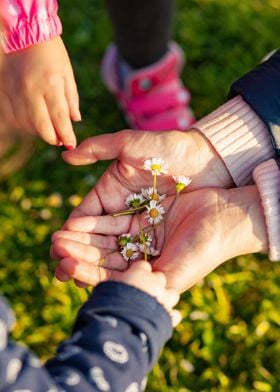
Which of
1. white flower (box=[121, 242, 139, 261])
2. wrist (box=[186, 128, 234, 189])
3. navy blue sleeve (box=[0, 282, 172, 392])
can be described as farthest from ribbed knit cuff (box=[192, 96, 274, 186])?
navy blue sleeve (box=[0, 282, 172, 392])

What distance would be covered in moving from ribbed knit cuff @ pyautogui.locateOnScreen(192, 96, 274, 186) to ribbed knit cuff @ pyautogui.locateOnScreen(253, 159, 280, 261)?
0.10 meters

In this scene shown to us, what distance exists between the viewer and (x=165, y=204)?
1645 millimetres

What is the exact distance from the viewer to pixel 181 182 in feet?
5.32

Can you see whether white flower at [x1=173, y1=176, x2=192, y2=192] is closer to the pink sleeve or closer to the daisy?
the daisy

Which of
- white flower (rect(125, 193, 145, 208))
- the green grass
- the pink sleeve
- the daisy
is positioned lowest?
the green grass

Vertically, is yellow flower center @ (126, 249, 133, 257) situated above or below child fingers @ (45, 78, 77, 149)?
below

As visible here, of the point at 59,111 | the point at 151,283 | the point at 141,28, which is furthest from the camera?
the point at 141,28

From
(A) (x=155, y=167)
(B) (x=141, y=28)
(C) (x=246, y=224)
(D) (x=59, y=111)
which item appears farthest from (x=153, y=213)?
(B) (x=141, y=28)

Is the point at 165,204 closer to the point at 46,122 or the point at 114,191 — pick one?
the point at 114,191

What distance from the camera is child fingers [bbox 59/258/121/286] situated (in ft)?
4.70

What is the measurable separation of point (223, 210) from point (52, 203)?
752mm

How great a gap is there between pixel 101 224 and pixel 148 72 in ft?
2.90

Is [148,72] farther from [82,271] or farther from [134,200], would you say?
[82,271]

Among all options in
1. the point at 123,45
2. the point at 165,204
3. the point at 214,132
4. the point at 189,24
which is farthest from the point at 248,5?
the point at 165,204
